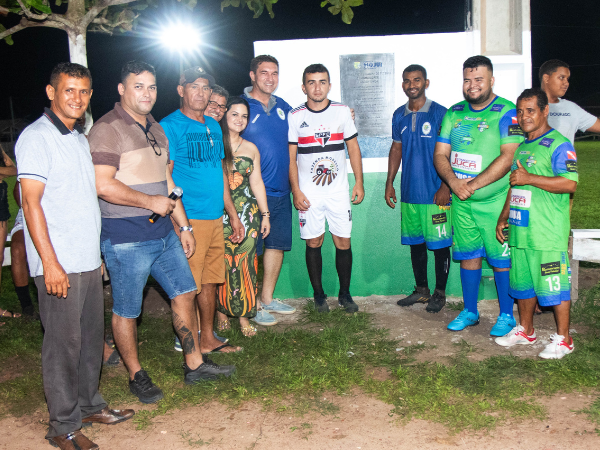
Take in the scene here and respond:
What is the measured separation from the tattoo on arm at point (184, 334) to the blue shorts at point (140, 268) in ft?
0.62

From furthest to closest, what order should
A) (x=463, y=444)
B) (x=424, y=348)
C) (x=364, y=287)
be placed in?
(x=364, y=287) < (x=424, y=348) < (x=463, y=444)

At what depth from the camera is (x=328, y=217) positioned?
5645 mm

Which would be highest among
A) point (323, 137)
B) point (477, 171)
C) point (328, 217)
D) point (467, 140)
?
point (323, 137)

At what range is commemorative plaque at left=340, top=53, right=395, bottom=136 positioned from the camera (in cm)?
586

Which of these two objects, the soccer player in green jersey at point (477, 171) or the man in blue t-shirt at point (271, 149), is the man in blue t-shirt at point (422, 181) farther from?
the man in blue t-shirt at point (271, 149)

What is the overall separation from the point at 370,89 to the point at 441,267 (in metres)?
2.03

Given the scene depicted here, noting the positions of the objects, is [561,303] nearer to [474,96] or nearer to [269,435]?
[474,96]

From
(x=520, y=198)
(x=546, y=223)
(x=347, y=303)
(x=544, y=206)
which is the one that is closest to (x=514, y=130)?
(x=520, y=198)

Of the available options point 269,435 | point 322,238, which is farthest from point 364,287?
point 269,435

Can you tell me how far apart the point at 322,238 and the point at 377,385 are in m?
2.13

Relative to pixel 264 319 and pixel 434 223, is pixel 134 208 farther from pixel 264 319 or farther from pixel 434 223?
pixel 434 223

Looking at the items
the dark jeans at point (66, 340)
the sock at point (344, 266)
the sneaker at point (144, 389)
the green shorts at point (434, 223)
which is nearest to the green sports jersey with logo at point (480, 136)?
the green shorts at point (434, 223)

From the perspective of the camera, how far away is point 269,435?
3355mm

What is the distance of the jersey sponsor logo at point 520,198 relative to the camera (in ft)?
13.9
